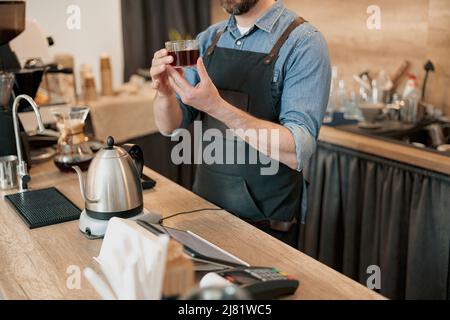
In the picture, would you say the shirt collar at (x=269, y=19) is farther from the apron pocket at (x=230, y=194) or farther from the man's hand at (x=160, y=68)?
the apron pocket at (x=230, y=194)

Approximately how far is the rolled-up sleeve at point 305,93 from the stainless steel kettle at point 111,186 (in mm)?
503

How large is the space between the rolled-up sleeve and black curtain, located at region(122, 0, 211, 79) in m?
2.40

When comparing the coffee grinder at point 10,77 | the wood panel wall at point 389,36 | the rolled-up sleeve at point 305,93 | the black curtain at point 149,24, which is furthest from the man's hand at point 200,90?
the black curtain at point 149,24

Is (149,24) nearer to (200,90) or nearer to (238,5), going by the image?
(238,5)

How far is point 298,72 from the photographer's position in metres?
1.74

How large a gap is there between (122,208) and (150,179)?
480mm

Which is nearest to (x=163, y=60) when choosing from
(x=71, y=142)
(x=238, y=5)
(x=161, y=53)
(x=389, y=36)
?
(x=161, y=53)

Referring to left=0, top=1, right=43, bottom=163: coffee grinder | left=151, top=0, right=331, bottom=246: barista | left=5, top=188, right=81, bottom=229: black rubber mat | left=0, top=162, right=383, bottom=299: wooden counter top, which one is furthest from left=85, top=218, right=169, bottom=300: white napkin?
left=0, top=1, right=43, bottom=163: coffee grinder

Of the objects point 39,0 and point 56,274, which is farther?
point 39,0

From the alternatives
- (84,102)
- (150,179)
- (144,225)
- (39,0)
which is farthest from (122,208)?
(39,0)

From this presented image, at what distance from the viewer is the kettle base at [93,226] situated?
1.47m

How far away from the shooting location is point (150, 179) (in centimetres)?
196

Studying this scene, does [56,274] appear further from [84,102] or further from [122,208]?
[84,102]

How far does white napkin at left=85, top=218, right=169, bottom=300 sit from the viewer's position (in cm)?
100
